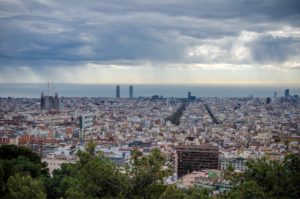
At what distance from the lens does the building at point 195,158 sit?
2253cm

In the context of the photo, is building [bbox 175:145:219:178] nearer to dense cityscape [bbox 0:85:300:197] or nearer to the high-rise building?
dense cityscape [bbox 0:85:300:197]

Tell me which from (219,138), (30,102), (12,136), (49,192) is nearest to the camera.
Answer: (49,192)

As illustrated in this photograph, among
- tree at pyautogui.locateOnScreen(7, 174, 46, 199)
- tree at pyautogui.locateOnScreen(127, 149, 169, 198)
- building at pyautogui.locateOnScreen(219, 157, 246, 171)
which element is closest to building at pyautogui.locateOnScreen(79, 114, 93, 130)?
building at pyautogui.locateOnScreen(219, 157, 246, 171)

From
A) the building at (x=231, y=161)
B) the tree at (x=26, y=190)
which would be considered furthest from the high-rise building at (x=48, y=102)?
the tree at (x=26, y=190)

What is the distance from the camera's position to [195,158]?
74.9ft

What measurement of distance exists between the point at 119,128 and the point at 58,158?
17.6 m

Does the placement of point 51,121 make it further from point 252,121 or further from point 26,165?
point 26,165

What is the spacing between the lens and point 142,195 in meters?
4.67

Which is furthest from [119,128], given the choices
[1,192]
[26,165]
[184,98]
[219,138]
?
[184,98]

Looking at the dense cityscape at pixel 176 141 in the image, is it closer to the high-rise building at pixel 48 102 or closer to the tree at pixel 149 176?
the tree at pixel 149 176

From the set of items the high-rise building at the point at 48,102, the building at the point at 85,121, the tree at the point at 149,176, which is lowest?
the building at the point at 85,121

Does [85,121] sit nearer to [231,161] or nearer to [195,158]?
[195,158]

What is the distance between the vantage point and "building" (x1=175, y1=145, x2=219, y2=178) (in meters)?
22.5

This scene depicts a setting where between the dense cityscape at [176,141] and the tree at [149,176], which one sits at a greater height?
the tree at [149,176]
